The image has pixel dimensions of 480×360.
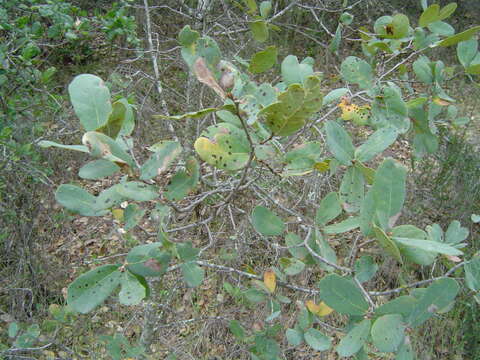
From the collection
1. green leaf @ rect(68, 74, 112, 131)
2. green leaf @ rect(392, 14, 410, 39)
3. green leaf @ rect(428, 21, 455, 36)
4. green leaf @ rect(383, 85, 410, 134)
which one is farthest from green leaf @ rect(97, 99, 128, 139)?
green leaf @ rect(428, 21, 455, 36)

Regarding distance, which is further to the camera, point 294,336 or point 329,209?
point 294,336

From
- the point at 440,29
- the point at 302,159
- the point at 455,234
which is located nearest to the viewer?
the point at 302,159

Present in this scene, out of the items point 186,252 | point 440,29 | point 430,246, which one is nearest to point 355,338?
point 430,246

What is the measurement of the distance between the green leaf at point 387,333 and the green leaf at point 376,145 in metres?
0.24

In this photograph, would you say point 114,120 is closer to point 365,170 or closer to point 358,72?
point 365,170

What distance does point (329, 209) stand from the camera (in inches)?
27.2

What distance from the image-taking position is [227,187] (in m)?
1.08

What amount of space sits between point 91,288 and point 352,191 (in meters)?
0.40

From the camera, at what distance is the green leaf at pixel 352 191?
63 centimetres

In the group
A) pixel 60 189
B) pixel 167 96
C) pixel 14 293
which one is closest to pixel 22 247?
pixel 14 293

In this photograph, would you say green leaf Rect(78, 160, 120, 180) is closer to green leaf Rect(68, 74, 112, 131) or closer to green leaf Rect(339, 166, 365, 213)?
green leaf Rect(68, 74, 112, 131)

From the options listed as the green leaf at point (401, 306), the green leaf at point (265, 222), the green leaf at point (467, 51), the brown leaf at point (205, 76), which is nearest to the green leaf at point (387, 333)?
the green leaf at point (401, 306)

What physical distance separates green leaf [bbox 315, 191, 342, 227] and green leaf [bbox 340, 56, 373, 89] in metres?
0.26

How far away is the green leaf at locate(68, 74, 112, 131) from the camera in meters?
Answer: 0.51
